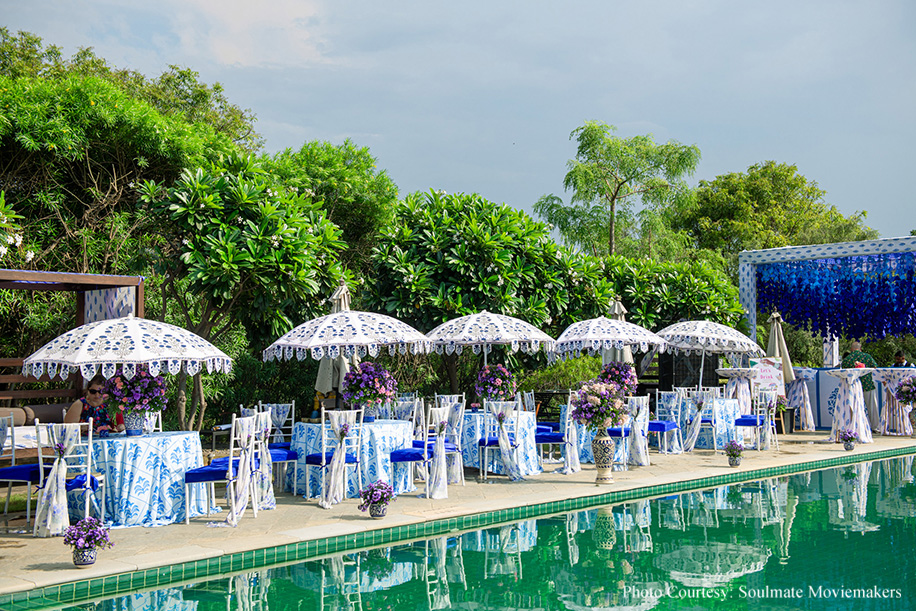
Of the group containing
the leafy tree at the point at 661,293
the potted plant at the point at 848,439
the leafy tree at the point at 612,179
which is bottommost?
the potted plant at the point at 848,439

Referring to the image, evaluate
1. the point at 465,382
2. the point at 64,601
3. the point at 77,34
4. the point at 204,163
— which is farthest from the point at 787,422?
the point at 77,34

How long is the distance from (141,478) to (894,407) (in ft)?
46.7

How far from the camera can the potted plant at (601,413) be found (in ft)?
31.6

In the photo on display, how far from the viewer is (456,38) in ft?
65.8

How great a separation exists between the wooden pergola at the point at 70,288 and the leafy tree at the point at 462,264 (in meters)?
4.17

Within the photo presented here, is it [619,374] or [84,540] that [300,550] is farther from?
[619,374]

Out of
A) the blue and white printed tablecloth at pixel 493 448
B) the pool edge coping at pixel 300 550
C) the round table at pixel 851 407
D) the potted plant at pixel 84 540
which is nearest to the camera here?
the pool edge coping at pixel 300 550

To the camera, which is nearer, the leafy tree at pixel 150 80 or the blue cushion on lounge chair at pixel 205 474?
the blue cushion on lounge chair at pixel 205 474

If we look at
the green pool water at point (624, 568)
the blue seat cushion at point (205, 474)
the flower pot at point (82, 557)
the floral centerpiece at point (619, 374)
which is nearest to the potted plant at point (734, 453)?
the floral centerpiece at point (619, 374)

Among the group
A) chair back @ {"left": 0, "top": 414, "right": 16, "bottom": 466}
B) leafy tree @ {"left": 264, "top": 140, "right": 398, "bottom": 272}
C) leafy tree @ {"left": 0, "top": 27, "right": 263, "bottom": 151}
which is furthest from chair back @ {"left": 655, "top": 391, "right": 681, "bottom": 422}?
leafy tree @ {"left": 0, "top": 27, "right": 263, "bottom": 151}

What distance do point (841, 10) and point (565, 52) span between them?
7973 millimetres

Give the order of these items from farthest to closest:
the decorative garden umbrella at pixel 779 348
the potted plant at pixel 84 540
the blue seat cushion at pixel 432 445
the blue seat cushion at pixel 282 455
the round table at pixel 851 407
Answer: the decorative garden umbrella at pixel 779 348, the round table at pixel 851 407, the blue seat cushion at pixel 432 445, the blue seat cushion at pixel 282 455, the potted plant at pixel 84 540

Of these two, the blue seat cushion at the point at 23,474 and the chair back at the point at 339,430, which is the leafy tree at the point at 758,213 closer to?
the chair back at the point at 339,430

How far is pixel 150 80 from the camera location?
19781 millimetres
